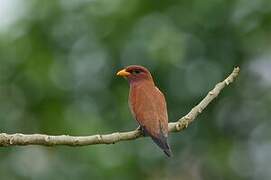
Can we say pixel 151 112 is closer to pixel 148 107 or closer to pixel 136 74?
pixel 148 107

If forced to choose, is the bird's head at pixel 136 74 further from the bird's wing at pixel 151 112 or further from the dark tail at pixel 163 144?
the dark tail at pixel 163 144

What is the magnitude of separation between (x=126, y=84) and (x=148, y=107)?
633 centimetres

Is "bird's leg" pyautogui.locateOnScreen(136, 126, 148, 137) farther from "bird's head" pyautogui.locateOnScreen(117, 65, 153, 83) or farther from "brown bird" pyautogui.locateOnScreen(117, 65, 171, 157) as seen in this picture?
"bird's head" pyautogui.locateOnScreen(117, 65, 153, 83)

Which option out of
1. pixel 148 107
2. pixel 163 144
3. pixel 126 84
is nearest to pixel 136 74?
pixel 148 107

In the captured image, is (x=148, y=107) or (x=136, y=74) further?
(x=136, y=74)

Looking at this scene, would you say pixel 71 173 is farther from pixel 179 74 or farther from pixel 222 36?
pixel 222 36

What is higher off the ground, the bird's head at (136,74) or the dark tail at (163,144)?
the bird's head at (136,74)

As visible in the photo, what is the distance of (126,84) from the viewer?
12086mm

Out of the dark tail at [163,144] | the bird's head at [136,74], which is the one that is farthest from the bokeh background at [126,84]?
the dark tail at [163,144]

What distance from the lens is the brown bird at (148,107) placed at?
5.49 meters

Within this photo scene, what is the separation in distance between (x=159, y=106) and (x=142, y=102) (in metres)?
0.12

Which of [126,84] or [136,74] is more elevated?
[136,74]

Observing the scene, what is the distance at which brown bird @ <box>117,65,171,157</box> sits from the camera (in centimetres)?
549

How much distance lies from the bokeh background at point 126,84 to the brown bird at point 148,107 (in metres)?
4.48
